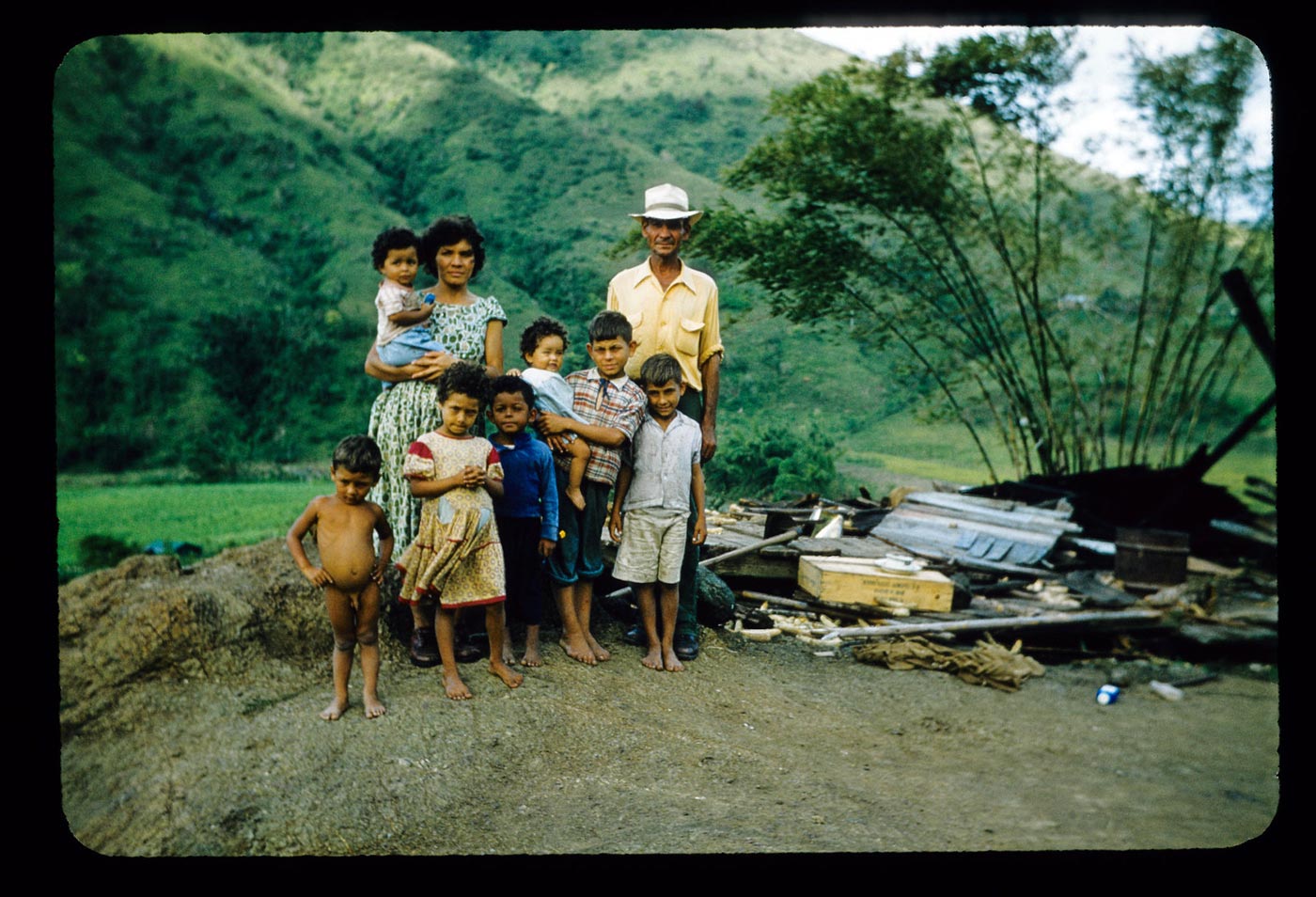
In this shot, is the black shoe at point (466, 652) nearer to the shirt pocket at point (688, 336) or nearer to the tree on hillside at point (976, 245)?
the shirt pocket at point (688, 336)

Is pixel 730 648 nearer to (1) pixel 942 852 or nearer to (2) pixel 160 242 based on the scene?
(1) pixel 942 852

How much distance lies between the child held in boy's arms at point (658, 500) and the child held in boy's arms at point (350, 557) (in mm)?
1086

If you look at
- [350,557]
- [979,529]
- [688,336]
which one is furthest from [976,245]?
[350,557]

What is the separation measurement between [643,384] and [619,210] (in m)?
4.38

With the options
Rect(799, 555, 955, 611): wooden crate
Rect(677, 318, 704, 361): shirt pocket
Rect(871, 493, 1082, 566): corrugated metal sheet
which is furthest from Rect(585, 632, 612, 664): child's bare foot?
Rect(871, 493, 1082, 566): corrugated metal sheet

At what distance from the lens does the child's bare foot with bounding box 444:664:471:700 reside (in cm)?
321

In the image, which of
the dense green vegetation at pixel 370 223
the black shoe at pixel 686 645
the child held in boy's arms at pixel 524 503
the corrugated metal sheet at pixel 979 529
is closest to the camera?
the child held in boy's arms at pixel 524 503

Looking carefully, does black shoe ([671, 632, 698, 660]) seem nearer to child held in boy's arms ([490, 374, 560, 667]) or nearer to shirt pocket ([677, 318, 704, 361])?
child held in boy's arms ([490, 374, 560, 667])

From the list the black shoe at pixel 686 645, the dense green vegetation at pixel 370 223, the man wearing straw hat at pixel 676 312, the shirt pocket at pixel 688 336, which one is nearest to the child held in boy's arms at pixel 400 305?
the man wearing straw hat at pixel 676 312

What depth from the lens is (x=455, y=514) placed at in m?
3.22

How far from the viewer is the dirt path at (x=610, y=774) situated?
2.65 m

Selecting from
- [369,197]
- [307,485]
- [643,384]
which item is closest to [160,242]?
[369,197]

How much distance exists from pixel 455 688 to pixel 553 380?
4.18 ft

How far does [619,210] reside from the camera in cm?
773
